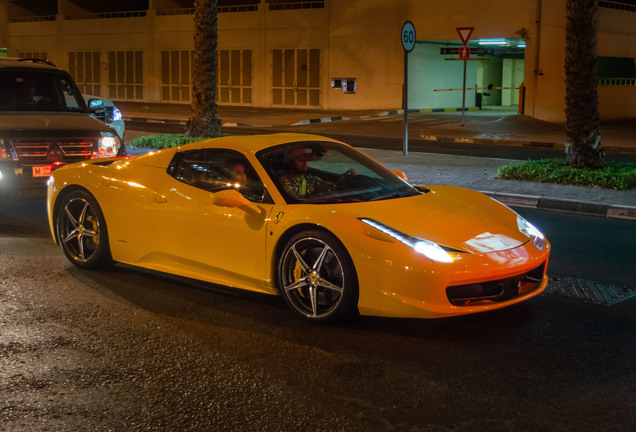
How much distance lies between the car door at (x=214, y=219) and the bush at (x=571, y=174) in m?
7.52

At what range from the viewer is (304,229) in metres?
5.91

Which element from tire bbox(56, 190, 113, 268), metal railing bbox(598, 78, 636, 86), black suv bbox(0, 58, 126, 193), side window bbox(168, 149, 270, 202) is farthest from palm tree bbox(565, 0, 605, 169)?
metal railing bbox(598, 78, 636, 86)

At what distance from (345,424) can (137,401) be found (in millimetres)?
1172

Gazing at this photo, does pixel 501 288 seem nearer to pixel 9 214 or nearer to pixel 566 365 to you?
pixel 566 365

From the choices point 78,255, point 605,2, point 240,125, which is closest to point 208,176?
point 78,255

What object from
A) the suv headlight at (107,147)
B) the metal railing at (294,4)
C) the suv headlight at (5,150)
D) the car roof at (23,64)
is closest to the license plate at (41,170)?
the suv headlight at (5,150)

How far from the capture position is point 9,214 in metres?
10.6

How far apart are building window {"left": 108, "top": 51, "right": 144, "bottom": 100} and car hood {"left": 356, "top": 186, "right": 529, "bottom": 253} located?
38.0 metres

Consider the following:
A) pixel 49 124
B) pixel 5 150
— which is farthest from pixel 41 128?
pixel 5 150

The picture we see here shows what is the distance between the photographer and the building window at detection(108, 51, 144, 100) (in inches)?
1679

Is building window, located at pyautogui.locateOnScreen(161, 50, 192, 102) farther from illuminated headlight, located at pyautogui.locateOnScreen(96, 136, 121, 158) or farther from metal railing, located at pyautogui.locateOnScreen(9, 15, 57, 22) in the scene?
illuminated headlight, located at pyautogui.locateOnScreen(96, 136, 121, 158)

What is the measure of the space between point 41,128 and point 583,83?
27.2 feet

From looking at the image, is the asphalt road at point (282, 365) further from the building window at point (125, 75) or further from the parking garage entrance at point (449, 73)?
the building window at point (125, 75)

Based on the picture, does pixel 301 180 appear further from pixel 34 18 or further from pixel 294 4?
pixel 34 18
